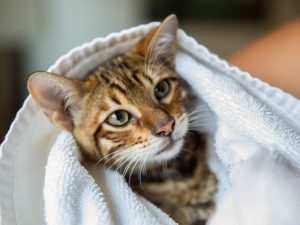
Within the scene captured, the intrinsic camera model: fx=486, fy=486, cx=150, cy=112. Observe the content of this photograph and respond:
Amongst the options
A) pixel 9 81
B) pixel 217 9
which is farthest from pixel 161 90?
pixel 217 9

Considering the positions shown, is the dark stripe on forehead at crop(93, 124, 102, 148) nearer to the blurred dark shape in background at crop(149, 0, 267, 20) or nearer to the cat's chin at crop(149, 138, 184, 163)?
the cat's chin at crop(149, 138, 184, 163)

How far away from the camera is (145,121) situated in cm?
87

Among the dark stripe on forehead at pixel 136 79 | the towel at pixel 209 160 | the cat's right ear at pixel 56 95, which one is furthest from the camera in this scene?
the dark stripe on forehead at pixel 136 79

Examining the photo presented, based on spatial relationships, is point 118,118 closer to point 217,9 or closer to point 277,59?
point 277,59

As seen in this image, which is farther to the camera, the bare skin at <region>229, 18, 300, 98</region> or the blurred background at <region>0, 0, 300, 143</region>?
the blurred background at <region>0, 0, 300, 143</region>

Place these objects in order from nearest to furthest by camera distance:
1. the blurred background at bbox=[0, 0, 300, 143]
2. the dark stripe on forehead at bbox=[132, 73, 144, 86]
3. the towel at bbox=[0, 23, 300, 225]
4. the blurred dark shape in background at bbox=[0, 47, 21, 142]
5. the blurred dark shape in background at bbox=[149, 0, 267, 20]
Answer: the towel at bbox=[0, 23, 300, 225], the dark stripe on forehead at bbox=[132, 73, 144, 86], the blurred dark shape in background at bbox=[0, 47, 21, 142], the blurred background at bbox=[0, 0, 300, 143], the blurred dark shape in background at bbox=[149, 0, 267, 20]

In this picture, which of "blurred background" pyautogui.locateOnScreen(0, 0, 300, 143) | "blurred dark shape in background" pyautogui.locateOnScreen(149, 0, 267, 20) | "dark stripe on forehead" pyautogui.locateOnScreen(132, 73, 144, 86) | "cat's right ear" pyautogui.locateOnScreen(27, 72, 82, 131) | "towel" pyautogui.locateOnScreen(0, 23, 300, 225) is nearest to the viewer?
"towel" pyautogui.locateOnScreen(0, 23, 300, 225)

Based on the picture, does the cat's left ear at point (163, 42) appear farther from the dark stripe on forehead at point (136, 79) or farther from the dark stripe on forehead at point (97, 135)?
the dark stripe on forehead at point (97, 135)

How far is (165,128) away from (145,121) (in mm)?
39

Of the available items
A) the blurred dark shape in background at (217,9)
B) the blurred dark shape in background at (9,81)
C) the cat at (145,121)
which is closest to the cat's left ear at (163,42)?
the cat at (145,121)

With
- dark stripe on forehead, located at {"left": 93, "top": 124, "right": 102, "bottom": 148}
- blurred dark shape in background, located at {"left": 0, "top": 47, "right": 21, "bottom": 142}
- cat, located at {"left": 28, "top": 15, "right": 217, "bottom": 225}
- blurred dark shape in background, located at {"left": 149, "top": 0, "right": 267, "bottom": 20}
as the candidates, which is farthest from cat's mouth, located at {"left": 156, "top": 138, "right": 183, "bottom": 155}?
blurred dark shape in background, located at {"left": 149, "top": 0, "right": 267, "bottom": 20}

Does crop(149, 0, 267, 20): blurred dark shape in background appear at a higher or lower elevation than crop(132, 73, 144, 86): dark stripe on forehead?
lower

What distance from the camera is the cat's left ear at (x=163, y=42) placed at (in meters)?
0.89

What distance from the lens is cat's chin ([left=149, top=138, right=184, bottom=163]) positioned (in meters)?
0.88
